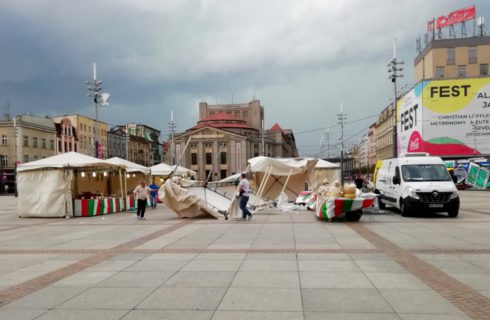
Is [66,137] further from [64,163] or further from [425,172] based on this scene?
[425,172]

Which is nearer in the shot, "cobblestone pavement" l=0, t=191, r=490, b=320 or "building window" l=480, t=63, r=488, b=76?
"cobblestone pavement" l=0, t=191, r=490, b=320

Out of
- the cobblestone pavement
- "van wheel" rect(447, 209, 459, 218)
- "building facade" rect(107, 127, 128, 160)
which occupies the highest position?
"building facade" rect(107, 127, 128, 160)

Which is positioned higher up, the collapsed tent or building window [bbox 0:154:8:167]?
building window [bbox 0:154:8:167]

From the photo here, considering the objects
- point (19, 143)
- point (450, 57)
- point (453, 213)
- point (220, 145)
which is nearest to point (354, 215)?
point (453, 213)

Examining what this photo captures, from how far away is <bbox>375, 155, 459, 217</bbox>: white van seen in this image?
1560cm

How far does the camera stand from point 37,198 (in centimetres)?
1977

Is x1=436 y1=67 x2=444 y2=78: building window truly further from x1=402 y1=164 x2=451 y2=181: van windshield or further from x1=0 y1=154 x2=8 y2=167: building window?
x1=0 y1=154 x2=8 y2=167: building window

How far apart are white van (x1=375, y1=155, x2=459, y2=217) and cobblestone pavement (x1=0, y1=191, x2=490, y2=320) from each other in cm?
293

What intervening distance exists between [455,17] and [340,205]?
71571 millimetres

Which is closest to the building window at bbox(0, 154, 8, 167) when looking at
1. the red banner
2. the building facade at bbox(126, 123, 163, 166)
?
the building facade at bbox(126, 123, 163, 166)

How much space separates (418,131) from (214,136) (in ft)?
210

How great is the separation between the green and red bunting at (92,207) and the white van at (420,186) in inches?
537

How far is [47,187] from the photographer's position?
19859mm

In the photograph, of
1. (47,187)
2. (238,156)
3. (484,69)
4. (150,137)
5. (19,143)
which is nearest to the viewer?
(47,187)
